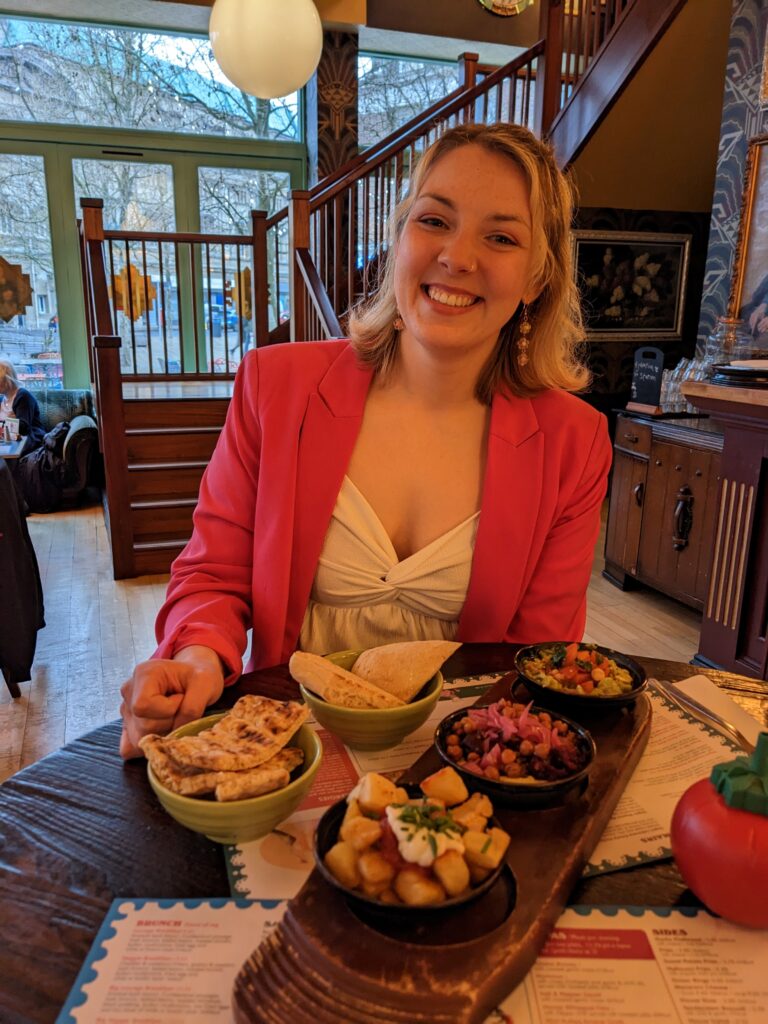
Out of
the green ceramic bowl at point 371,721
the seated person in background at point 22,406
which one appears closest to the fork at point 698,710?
the green ceramic bowl at point 371,721

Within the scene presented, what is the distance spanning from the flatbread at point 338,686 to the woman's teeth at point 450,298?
27.4 inches

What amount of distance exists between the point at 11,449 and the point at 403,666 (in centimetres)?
300

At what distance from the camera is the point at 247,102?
677 cm

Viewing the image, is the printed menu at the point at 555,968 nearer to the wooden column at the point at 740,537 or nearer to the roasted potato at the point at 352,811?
the roasted potato at the point at 352,811

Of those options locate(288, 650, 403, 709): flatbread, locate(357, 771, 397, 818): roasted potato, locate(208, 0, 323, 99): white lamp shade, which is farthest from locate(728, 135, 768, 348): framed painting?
locate(357, 771, 397, 818): roasted potato

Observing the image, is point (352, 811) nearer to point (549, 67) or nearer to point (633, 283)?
point (549, 67)

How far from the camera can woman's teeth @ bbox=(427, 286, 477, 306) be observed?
4.33ft

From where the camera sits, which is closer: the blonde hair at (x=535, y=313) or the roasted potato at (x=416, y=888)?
the roasted potato at (x=416, y=888)

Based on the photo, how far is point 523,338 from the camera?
154cm

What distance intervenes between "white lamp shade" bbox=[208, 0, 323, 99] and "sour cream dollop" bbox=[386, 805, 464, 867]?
458cm

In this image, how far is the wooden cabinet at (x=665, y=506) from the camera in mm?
3609

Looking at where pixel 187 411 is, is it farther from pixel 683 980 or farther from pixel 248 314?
pixel 683 980

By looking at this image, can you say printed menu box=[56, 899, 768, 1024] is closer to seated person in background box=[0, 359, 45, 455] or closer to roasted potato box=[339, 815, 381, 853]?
roasted potato box=[339, 815, 381, 853]

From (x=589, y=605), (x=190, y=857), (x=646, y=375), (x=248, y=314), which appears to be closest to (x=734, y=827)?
(x=190, y=857)
